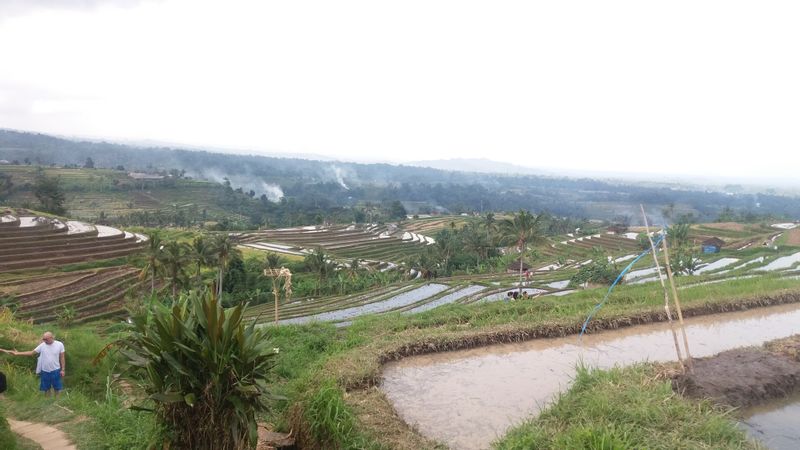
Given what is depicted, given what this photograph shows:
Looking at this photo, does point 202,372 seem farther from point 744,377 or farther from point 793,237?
point 793,237

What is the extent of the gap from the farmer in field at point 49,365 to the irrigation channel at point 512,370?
4922 mm

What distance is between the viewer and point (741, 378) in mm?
7863

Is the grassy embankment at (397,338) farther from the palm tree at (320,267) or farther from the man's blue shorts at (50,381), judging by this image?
the palm tree at (320,267)

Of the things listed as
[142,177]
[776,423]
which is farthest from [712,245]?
[142,177]

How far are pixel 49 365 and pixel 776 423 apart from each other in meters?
10.8

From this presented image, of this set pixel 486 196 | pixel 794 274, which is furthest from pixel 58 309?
pixel 486 196

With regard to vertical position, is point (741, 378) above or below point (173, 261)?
above

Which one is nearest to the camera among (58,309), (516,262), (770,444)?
(770,444)

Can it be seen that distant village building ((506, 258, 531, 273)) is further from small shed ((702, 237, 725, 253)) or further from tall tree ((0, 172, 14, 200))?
tall tree ((0, 172, 14, 200))

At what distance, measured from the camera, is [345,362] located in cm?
823

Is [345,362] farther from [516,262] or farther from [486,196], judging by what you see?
[486,196]

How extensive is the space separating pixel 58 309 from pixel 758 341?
32.7 m

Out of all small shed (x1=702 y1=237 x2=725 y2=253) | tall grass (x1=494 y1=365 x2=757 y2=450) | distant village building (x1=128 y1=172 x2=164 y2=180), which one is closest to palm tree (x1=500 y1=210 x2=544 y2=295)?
tall grass (x1=494 y1=365 x2=757 y2=450)

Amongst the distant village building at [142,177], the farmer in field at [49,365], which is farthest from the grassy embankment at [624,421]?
the distant village building at [142,177]
